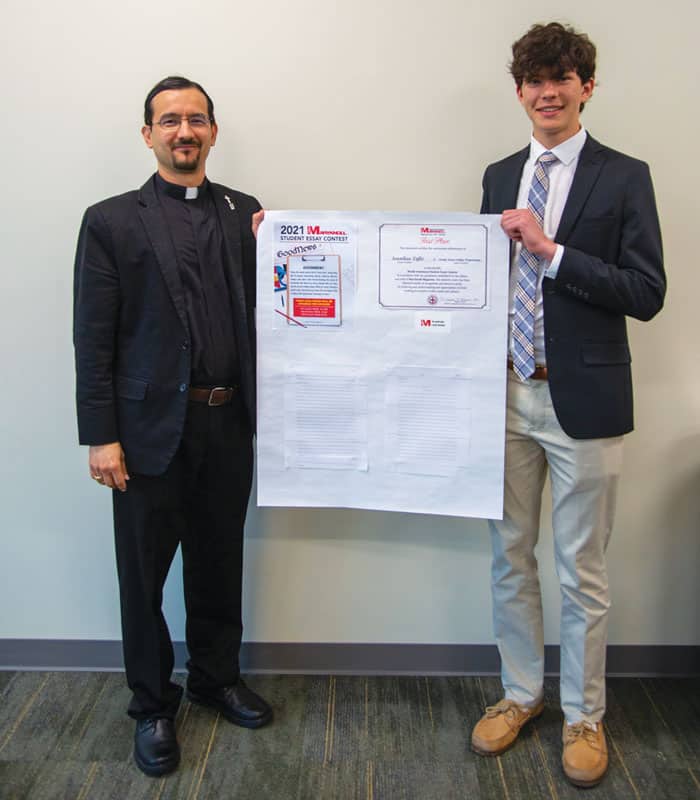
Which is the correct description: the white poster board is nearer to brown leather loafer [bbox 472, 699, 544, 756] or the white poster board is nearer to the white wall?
the white wall

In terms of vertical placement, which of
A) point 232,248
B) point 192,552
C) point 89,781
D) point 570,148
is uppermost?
point 570,148

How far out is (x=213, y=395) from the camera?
84.2 inches

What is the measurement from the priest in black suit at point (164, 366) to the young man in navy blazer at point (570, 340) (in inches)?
29.2

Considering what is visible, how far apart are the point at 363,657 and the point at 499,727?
1.77ft

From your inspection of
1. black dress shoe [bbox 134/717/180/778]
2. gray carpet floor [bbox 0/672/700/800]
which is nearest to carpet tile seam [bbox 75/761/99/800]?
gray carpet floor [bbox 0/672/700/800]

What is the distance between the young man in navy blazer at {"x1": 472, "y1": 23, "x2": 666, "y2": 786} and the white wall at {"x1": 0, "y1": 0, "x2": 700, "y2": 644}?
1.14ft

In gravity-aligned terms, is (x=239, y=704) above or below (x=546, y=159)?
below

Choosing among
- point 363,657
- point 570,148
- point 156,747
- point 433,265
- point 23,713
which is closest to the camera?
point 570,148

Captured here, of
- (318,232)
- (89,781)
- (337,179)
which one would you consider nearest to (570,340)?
(318,232)

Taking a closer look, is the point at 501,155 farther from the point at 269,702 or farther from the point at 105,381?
the point at 269,702

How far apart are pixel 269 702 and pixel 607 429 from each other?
4.45 ft

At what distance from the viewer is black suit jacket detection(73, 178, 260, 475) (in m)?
2.02

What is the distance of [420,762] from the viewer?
2221 millimetres

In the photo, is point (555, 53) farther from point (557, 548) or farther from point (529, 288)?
point (557, 548)
